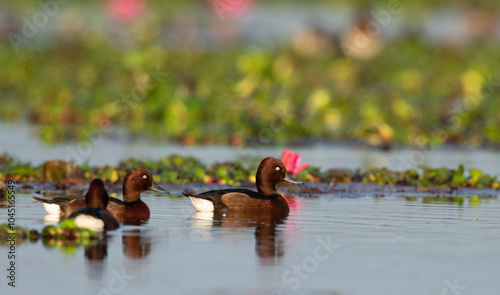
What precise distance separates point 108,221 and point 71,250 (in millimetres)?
1215

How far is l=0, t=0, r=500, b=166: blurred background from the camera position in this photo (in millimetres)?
24641

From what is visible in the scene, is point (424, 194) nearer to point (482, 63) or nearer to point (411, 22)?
point (482, 63)

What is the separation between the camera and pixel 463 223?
13.4 meters

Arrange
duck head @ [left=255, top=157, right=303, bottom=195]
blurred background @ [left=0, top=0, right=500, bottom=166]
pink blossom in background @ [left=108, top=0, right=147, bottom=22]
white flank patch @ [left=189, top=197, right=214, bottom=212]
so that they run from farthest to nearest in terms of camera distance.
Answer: pink blossom in background @ [left=108, top=0, right=147, bottom=22]
blurred background @ [left=0, top=0, right=500, bottom=166]
duck head @ [left=255, top=157, right=303, bottom=195]
white flank patch @ [left=189, top=197, right=214, bottom=212]

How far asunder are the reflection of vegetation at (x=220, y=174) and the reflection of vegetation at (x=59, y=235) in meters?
4.83

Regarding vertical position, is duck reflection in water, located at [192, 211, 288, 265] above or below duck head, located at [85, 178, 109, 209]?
below

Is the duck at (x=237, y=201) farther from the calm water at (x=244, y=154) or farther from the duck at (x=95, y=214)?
the calm water at (x=244, y=154)

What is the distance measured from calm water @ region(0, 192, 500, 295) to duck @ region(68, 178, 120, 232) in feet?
0.59

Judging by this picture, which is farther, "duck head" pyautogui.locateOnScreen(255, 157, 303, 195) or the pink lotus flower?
the pink lotus flower

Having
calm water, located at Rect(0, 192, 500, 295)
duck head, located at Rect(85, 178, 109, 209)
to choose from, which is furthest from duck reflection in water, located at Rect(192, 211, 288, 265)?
duck head, located at Rect(85, 178, 109, 209)

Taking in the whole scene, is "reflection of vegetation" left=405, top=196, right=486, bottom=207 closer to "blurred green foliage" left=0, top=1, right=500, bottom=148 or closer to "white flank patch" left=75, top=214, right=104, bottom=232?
"white flank patch" left=75, top=214, right=104, bottom=232

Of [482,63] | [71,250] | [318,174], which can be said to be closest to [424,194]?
[318,174]

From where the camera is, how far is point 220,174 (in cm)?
1694

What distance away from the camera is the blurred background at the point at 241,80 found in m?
24.6
